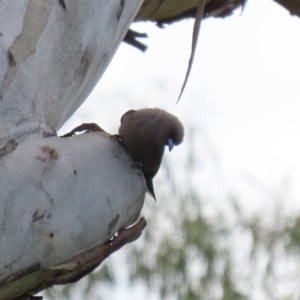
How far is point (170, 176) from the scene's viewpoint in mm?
3615

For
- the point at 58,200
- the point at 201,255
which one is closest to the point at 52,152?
→ the point at 58,200

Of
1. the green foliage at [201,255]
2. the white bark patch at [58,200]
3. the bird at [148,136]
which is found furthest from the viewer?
the green foliage at [201,255]

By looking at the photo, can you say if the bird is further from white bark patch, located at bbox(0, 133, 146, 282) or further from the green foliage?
the green foliage

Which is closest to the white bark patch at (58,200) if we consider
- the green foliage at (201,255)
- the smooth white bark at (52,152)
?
the smooth white bark at (52,152)

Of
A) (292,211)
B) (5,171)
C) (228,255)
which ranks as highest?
(5,171)

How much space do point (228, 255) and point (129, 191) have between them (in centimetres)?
257

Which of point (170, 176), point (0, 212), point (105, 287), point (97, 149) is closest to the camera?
point (0, 212)

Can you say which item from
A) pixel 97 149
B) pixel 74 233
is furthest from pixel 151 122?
pixel 74 233

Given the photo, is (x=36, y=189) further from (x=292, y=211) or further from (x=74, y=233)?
(x=292, y=211)

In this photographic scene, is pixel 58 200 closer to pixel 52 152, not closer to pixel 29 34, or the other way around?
pixel 52 152

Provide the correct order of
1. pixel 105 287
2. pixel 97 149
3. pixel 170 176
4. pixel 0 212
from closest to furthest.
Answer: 1. pixel 0 212
2. pixel 97 149
3. pixel 105 287
4. pixel 170 176

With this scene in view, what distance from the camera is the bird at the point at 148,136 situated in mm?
947

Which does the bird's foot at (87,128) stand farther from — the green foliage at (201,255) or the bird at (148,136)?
the green foliage at (201,255)

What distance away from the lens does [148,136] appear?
0.94 meters
